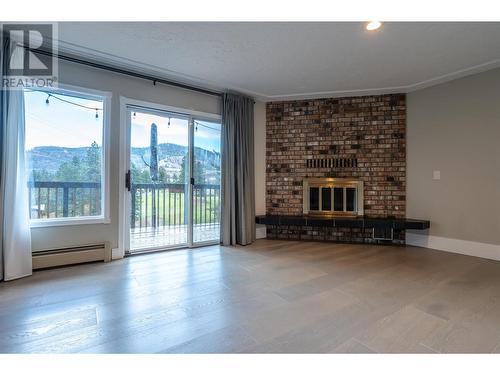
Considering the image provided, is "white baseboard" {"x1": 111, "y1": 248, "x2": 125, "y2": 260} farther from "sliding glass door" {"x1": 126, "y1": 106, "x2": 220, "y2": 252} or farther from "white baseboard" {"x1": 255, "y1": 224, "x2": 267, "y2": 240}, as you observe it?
"white baseboard" {"x1": 255, "y1": 224, "x2": 267, "y2": 240}

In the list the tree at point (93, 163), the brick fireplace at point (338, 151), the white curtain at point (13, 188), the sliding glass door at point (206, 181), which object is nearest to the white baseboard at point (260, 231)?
the brick fireplace at point (338, 151)

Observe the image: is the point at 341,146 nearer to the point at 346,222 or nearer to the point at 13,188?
the point at 346,222

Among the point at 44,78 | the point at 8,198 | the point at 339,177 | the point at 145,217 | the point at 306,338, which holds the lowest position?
the point at 306,338

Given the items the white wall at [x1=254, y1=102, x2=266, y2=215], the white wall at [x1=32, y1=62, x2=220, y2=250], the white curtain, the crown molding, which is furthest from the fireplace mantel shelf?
the white curtain

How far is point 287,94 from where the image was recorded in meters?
4.02

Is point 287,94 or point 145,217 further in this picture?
point 287,94

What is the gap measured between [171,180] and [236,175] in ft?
3.20

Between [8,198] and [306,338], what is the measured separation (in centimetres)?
288

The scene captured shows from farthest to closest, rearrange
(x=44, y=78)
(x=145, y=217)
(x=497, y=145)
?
(x=145, y=217) → (x=497, y=145) → (x=44, y=78)

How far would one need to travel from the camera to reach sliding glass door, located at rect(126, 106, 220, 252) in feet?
Result: 11.0
